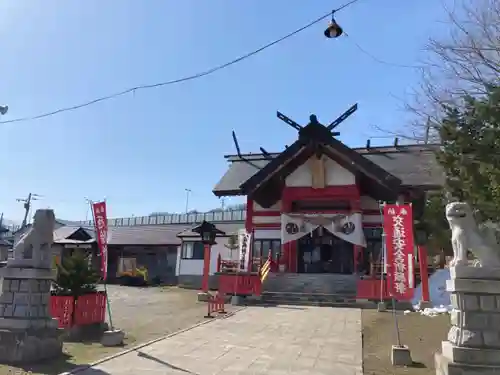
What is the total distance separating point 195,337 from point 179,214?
130 ft

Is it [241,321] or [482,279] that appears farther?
[241,321]

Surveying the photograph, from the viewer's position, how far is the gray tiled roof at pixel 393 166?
800 inches

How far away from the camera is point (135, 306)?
16.2m

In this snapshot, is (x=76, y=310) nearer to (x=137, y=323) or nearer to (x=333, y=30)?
(x=137, y=323)

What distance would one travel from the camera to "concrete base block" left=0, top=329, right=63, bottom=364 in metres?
7.65

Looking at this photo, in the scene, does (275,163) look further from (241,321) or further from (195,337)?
(195,337)

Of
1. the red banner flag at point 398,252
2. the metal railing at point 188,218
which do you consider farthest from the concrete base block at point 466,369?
the metal railing at point 188,218

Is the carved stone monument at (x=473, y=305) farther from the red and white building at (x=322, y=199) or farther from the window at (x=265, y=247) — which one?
the window at (x=265, y=247)

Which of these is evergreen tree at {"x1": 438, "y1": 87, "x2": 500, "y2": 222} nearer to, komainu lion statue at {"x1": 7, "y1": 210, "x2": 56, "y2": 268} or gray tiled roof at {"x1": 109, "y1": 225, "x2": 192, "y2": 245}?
komainu lion statue at {"x1": 7, "y1": 210, "x2": 56, "y2": 268}

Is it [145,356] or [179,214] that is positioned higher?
[179,214]

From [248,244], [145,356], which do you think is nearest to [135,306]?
[248,244]

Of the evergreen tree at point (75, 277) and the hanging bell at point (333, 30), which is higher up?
the hanging bell at point (333, 30)

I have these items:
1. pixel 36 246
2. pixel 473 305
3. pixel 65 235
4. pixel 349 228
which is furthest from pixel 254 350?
pixel 65 235

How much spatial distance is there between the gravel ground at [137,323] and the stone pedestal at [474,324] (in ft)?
19.9
